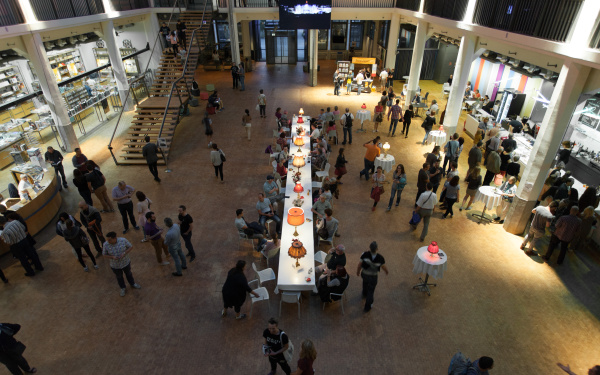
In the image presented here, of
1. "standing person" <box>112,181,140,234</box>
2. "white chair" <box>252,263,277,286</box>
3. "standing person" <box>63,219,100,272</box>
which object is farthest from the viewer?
"standing person" <box>112,181,140,234</box>

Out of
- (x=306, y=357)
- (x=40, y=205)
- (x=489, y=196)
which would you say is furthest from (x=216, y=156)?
(x=489, y=196)

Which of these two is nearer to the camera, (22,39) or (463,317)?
(463,317)

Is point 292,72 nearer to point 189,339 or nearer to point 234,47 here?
point 234,47

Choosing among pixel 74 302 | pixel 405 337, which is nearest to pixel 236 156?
pixel 74 302

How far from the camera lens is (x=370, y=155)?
11086mm

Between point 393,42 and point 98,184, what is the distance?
19643 mm

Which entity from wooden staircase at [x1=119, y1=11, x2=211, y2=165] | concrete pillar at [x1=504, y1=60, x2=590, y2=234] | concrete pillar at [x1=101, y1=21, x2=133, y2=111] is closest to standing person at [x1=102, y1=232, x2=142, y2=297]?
wooden staircase at [x1=119, y1=11, x2=211, y2=165]

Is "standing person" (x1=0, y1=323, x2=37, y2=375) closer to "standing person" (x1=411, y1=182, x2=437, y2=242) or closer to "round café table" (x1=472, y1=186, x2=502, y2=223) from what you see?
"standing person" (x1=411, y1=182, x2=437, y2=242)

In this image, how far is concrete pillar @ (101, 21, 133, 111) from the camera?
630 inches

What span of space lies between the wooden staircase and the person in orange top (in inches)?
306

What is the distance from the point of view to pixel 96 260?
830 cm

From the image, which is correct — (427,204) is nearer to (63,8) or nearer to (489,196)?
(489,196)

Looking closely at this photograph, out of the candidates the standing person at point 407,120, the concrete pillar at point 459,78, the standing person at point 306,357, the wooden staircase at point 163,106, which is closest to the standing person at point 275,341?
the standing person at point 306,357

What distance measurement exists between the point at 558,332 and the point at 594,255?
11.2ft
